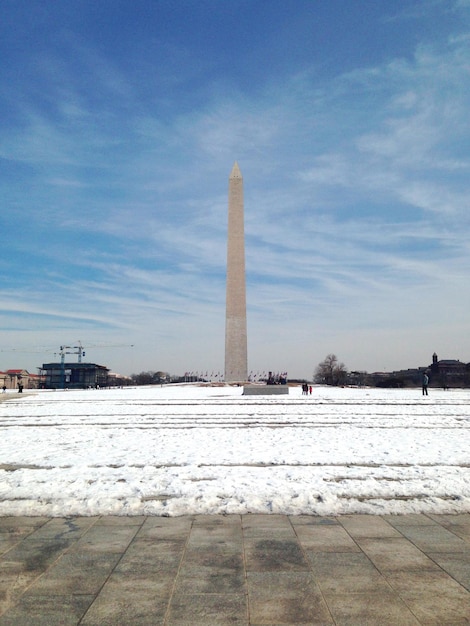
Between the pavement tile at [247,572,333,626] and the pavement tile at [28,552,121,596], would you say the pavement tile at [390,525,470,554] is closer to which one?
the pavement tile at [247,572,333,626]

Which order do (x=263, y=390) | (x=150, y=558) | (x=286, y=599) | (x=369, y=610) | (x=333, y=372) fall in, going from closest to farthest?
1. (x=369, y=610)
2. (x=286, y=599)
3. (x=150, y=558)
4. (x=263, y=390)
5. (x=333, y=372)

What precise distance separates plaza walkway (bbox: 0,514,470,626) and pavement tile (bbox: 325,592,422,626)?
1 cm

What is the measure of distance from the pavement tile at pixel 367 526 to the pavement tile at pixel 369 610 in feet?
4.20

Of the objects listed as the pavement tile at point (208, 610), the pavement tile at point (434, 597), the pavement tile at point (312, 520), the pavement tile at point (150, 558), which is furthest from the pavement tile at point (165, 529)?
the pavement tile at point (434, 597)

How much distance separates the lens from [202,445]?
953cm

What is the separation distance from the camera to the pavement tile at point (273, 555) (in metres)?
3.83

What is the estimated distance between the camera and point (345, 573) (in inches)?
146

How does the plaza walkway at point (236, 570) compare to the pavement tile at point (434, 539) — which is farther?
the pavement tile at point (434, 539)

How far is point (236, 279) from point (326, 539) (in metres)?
43.0

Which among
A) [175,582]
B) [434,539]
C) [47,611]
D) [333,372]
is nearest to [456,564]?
[434,539]

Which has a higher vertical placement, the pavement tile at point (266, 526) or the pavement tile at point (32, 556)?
the pavement tile at point (32, 556)

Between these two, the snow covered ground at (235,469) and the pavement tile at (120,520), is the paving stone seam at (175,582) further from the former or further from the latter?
the snow covered ground at (235,469)

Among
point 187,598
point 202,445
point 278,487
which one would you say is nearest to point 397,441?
point 202,445

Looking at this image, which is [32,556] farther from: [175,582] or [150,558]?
[175,582]
